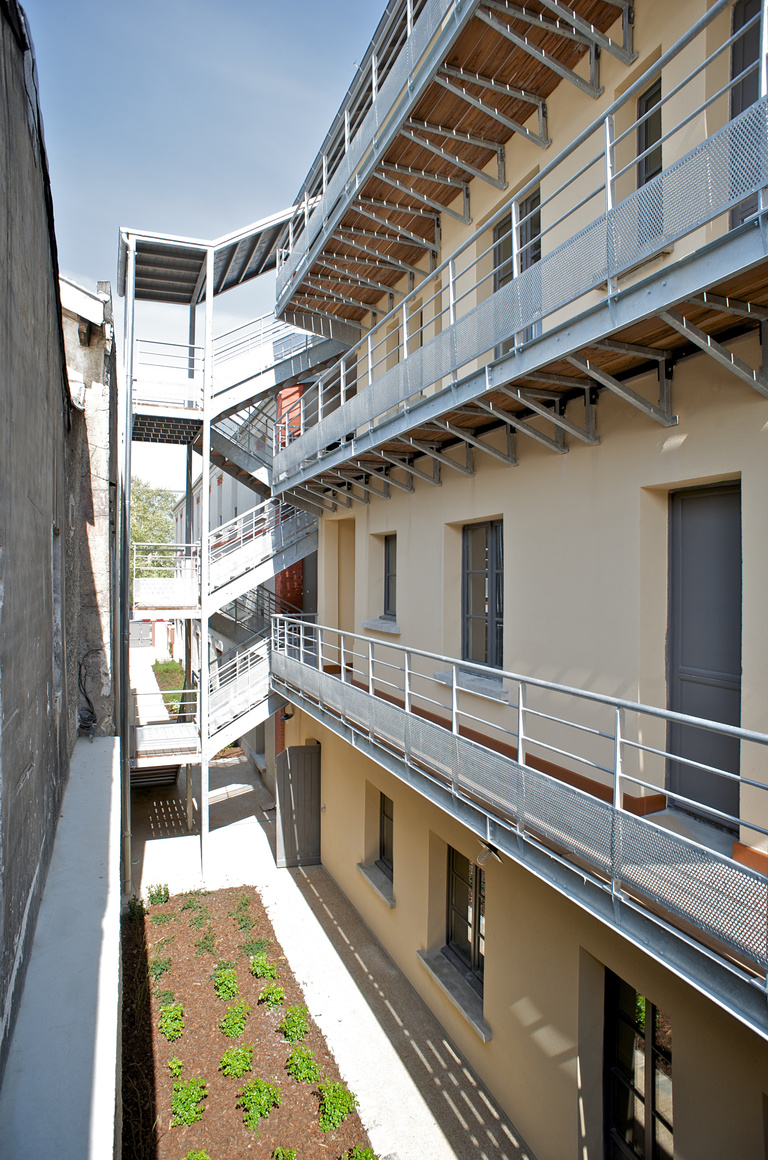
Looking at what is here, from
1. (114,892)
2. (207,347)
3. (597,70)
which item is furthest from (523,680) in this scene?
(207,347)

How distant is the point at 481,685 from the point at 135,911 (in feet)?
24.6

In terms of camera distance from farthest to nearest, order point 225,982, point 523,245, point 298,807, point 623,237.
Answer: point 298,807 → point 225,982 → point 523,245 → point 623,237

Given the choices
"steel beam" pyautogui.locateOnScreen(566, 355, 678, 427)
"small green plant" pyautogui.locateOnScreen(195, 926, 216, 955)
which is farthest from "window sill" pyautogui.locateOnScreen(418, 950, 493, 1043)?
"steel beam" pyautogui.locateOnScreen(566, 355, 678, 427)

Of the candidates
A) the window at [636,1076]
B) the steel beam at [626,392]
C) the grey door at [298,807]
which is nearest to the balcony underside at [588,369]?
the steel beam at [626,392]

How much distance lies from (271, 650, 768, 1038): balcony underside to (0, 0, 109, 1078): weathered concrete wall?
9.94ft

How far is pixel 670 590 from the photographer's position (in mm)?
5277

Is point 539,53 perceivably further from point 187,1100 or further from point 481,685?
point 187,1100

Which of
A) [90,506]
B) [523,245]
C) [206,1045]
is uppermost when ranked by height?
[523,245]

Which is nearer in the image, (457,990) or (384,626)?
(457,990)

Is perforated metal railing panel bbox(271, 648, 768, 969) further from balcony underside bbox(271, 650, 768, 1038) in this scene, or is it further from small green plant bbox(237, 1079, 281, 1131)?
small green plant bbox(237, 1079, 281, 1131)

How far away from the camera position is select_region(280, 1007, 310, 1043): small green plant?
25.7 ft

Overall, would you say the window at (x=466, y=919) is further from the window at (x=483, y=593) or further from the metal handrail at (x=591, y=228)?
the metal handrail at (x=591, y=228)

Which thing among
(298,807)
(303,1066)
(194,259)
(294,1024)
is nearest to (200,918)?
(298,807)

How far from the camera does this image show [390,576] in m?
11.1
